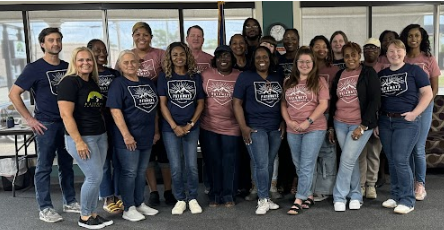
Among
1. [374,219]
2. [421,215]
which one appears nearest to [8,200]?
[374,219]

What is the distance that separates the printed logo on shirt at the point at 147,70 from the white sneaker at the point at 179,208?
1.09 metres

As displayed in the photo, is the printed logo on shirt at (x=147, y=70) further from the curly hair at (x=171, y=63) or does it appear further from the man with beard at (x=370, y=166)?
the man with beard at (x=370, y=166)

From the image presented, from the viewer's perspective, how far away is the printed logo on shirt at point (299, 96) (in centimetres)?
297

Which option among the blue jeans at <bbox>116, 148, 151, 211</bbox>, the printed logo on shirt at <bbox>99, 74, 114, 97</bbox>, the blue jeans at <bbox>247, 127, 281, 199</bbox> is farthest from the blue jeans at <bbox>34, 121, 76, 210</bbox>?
the blue jeans at <bbox>247, 127, 281, 199</bbox>

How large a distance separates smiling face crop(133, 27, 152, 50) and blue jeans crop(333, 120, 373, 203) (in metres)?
1.72

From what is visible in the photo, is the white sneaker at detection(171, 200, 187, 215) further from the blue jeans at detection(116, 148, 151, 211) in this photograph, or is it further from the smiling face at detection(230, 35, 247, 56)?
the smiling face at detection(230, 35, 247, 56)

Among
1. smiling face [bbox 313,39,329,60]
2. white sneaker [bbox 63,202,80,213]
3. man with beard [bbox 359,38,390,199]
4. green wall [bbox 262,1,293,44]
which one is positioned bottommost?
white sneaker [bbox 63,202,80,213]

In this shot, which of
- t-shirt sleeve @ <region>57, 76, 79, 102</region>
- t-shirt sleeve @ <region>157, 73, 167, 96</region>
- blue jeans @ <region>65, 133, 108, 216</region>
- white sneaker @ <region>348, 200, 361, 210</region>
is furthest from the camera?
white sneaker @ <region>348, 200, 361, 210</region>

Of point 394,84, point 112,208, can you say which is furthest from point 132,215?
point 394,84

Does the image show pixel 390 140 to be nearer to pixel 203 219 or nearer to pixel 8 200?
pixel 203 219

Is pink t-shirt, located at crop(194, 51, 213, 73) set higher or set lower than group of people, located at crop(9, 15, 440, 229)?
higher

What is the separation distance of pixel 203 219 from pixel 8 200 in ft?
6.73

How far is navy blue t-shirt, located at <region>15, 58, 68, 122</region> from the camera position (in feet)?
9.66

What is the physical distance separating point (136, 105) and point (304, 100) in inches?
50.6
